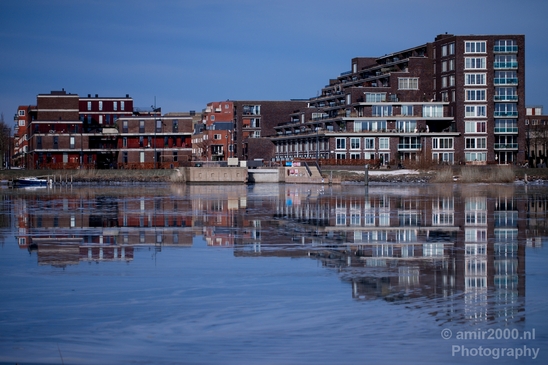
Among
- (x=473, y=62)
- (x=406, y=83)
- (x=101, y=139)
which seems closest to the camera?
(x=473, y=62)

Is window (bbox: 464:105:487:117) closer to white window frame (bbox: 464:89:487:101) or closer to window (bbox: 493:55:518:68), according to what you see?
white window frame (bbox: 464:89:487:101)

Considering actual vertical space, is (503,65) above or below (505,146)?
above

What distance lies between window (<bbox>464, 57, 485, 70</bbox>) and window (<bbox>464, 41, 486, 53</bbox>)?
111 cm

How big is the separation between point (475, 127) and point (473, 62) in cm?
1000

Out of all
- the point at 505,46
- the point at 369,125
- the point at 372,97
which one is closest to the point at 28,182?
the point at 369,125

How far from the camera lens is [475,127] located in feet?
377

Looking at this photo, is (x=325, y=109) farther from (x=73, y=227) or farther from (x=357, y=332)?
(x=357, y=332)

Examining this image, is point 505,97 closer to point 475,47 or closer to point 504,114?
point 504,114

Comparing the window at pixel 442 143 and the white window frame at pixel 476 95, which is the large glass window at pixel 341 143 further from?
the white window frame at pixel 476 95

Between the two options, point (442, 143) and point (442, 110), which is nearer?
point (442, 143)

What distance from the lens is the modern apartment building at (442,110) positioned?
372 ft

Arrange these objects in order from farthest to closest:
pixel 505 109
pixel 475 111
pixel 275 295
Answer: pixel 505 109, pixel 475 111, pixel 275 295

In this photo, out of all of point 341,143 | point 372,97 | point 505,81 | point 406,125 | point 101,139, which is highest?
point 505,81

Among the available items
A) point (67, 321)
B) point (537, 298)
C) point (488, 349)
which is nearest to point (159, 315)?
point (67, 321)
